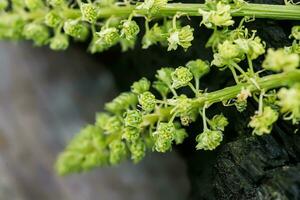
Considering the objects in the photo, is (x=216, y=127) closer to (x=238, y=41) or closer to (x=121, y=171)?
(x=238, y=41)

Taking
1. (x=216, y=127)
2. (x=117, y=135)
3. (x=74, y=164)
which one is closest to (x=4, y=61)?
(x=74, y=164)

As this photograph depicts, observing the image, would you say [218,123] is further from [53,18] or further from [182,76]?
[53,18]

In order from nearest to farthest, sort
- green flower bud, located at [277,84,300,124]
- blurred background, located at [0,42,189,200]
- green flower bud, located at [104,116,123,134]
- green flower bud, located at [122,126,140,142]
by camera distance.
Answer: green flower bud, located at [277,84,300,124], green flower bud, located at [122,126,140,142], green flower bud, located at [104,116,123,134], blurred background, located at [0,42,189,200]

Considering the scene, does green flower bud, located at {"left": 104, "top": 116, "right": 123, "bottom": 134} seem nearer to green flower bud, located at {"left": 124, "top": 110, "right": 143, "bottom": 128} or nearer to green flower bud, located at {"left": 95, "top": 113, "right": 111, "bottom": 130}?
green flower bud, located at {"left": 95, "top": 113, "right": 111, "bottom": 130}

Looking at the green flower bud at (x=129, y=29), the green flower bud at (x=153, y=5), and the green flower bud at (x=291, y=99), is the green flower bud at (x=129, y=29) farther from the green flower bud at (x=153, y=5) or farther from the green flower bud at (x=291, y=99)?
the green flower bud at (x=291, y=99)

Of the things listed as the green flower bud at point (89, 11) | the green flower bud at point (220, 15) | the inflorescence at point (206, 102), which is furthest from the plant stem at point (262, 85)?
the green flower bud at point (89, 11)

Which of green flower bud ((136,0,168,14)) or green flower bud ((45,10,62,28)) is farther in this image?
green flower bud ((45,10,62,28))

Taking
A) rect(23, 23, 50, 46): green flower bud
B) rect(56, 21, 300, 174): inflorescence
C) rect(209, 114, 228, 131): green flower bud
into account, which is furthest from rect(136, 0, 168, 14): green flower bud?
rect(23, 23, 50, 46): green flower bud
